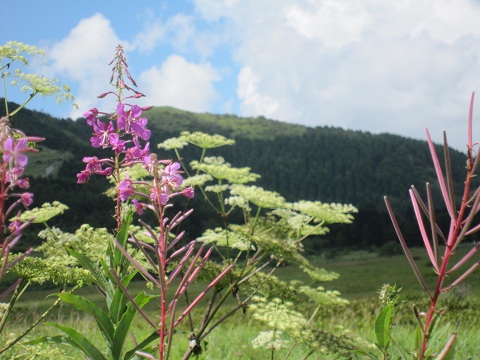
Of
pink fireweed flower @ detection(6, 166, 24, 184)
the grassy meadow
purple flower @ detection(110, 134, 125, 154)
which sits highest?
purple flower @ detection(110, 134, 125, 154)

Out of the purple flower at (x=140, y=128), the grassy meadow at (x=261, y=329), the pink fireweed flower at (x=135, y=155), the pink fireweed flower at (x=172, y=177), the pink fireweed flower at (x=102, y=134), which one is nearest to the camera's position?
the pink fireweed flower at (x=172, y=177)

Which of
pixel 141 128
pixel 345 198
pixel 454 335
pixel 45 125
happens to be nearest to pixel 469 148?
pixel 454 335

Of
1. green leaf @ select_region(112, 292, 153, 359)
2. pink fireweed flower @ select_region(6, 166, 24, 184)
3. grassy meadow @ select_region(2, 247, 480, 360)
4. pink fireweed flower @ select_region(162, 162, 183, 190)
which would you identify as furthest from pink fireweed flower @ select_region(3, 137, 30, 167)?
grassy meadow @ select_region(2, 247, 480, 360)

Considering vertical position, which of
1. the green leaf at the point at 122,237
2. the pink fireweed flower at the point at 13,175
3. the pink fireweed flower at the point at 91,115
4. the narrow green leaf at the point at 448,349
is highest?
the pink fireweed flower at the point at 91,115

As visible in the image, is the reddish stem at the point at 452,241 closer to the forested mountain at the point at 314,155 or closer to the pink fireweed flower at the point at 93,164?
the pink fireweed flower at the point at 93,164

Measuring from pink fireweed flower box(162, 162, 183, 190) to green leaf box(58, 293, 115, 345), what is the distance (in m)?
0.71

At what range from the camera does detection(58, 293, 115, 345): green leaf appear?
263cm

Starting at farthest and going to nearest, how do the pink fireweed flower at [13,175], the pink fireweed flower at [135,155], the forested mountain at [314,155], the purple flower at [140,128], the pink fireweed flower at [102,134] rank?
the forested mountain at [314,155] < the pink fireweed flower at [102,134] < the purple flower at [140,128] < the pink fireweed flower at [135,155] < the pink fireweed flower at [13,175]

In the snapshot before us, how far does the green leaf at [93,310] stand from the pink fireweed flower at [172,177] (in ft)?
2.32

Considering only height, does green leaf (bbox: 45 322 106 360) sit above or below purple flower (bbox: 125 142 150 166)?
below

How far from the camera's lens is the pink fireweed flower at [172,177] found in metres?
2.49

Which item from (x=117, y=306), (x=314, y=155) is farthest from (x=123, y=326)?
(x=314, y=155)

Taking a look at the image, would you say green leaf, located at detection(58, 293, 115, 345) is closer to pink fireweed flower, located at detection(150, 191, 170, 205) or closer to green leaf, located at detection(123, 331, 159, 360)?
green leaf, located at detection(123, 331, 159, 360)

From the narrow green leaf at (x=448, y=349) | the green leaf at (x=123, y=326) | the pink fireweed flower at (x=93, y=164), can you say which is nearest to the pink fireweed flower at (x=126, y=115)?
the pink fireweed flower at (x=93, y=164)
